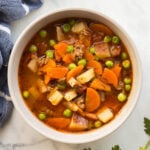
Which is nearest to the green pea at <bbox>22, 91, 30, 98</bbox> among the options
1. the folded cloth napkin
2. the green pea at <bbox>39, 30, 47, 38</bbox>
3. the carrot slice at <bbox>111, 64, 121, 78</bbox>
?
the folded cloth napkin

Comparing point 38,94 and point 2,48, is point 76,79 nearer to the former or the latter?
point 38,94

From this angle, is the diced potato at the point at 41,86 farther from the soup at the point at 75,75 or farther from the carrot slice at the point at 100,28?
the carrot slice at the point at 100,28

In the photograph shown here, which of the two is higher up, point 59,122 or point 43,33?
point 43,33

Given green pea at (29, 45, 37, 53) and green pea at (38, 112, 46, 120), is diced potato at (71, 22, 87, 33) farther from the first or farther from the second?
green pea at (38, 112, 46, 120)

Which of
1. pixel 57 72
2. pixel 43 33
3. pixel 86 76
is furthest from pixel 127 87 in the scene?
pixel 43 33

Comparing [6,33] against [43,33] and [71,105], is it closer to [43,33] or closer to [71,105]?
[43,33]

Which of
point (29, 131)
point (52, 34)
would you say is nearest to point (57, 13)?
point (52, 34)
